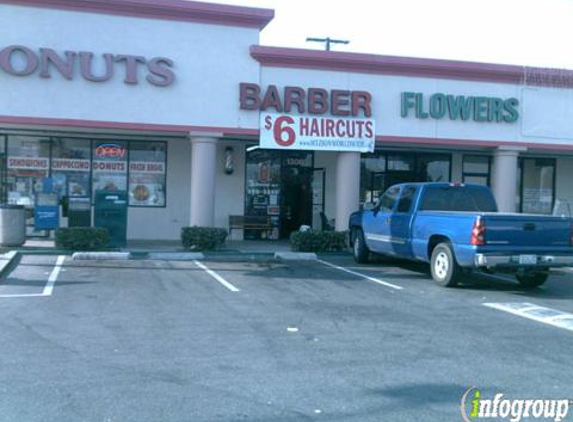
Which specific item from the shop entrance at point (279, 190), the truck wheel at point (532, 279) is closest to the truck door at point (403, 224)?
the truck wheel at point (532, 279)

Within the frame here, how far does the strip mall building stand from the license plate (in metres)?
7.18

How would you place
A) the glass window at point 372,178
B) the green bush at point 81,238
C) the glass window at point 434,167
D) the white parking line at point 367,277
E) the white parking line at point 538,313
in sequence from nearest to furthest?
the white parking line at point 538,313, the white parking line at point 367,277, the green bush at point 81,238, the glass window at point 372,178, the glass window at point 434,167

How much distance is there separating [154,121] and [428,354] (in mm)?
11081

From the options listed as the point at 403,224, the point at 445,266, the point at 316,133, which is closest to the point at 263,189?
the point at 316,133

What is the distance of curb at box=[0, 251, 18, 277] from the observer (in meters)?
13.0

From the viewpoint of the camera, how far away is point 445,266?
1226cm

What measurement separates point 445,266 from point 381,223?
2.60m

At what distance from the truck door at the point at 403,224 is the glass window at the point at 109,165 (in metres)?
8.95

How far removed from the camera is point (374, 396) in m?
5.94

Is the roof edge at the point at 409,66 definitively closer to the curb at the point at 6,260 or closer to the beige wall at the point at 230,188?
the beige wall at the point at 230,188

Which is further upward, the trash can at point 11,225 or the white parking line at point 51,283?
the trash can at point 11,225

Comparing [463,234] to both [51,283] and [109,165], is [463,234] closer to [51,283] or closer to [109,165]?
[51,283]

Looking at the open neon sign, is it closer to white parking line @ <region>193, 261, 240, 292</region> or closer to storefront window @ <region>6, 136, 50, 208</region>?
storefront window @ <region>6, 136, 50, 208</region>

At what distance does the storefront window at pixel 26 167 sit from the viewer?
63.2 ft
